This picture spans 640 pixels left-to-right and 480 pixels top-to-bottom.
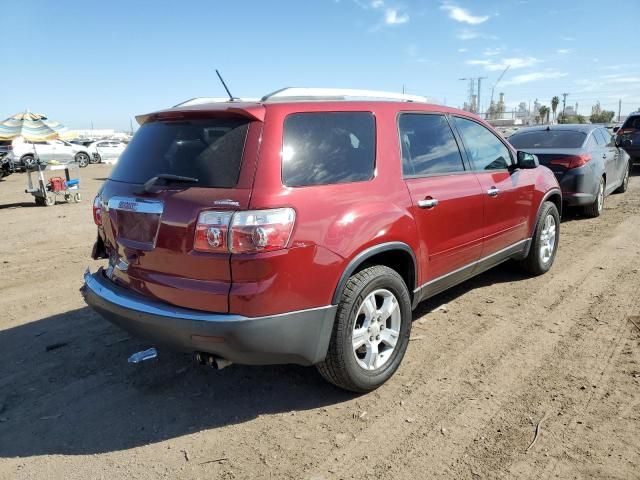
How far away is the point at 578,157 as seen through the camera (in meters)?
8.03

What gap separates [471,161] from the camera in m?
4.30

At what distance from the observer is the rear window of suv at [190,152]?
2740 millimetres

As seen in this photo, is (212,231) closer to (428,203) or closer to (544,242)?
(428,203)

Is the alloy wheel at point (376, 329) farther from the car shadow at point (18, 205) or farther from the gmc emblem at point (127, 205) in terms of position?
the car shadow at point (18, 205)

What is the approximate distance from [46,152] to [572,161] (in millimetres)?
26769

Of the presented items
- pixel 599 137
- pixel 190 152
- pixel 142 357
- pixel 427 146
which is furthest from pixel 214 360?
pixel 599 137

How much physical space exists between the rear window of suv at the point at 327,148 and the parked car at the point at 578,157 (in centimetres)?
599

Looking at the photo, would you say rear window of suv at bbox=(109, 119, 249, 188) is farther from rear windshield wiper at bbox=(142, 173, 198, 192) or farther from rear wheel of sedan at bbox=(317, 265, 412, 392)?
rear wheel of sedan at bbox=(317, 265, 412, 392)

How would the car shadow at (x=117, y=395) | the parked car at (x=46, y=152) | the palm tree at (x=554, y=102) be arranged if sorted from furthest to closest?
the palm tree at (x=554, y=102) → the parked car at (x=46, y=152) → the car shadow at (x=117, y=395)

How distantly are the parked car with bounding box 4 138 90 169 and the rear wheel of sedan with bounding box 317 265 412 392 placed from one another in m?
24.3

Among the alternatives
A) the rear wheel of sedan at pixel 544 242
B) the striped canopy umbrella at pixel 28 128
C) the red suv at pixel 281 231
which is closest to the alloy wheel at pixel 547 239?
the rear wheel of sedan at pixel 544 242

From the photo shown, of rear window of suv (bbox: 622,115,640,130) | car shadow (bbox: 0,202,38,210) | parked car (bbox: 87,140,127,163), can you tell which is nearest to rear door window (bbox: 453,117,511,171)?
car shadow (bbox: 0,202,38,210)

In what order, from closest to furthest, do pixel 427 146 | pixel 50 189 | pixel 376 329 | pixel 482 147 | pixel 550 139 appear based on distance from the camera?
pixel 376 329
pixel 427 146
pixel 482 147
pixel 550 139
pixel 50 189

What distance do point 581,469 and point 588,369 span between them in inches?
45.4
